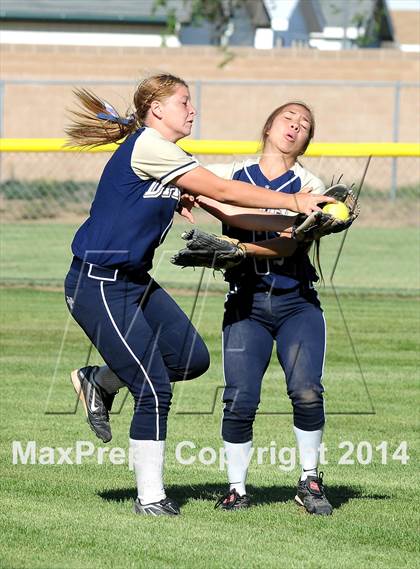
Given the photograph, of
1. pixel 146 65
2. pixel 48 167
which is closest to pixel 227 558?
pixel 48 167

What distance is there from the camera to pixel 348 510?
6.00 m

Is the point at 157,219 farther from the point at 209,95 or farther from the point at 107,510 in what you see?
the point at 209,95

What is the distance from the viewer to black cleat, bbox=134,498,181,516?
18.9 ft

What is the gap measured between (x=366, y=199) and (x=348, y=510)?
14.0m

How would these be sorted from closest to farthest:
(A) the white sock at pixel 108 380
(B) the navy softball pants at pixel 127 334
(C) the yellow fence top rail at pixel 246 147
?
(B) the navy softball pants at pixel 127 334
(A) the white sock at pixel 108 380
(C) the yellow fence top rail at pixel 246 147

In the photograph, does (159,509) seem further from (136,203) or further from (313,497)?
(136,203)

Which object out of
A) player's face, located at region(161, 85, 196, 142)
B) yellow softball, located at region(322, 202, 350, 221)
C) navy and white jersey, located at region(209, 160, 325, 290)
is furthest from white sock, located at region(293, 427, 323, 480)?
player's face, located at region(161, 85, 196, 142)

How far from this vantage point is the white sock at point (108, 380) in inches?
242

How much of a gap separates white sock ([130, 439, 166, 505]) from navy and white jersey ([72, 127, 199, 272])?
0.82 meters

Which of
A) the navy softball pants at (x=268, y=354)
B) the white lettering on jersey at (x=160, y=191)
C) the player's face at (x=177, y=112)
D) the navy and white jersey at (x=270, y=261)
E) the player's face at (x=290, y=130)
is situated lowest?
the navy softball pants at (x=268, y=354)

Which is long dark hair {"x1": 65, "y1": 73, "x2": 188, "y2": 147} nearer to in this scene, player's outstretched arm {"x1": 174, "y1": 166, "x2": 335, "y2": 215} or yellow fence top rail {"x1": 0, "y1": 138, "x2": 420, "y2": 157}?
player's outstretched arm {"x1": 174, "y1": 166, "x2": 335, "y2": 215}

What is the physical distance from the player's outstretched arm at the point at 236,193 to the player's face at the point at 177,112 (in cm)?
30

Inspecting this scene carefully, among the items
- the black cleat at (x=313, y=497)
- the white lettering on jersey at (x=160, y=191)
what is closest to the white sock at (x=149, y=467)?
the black cleat at (x=313, y=497)

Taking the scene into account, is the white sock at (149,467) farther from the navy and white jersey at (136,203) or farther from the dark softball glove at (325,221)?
the dark softball glove at (325,221)
